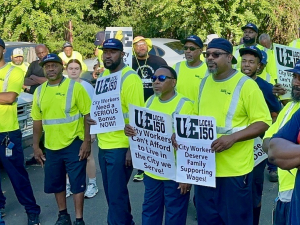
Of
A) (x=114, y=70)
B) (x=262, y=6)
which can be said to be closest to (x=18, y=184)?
(x=114, y=70)

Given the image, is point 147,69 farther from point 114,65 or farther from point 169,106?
point 169,106

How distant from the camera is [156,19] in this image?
17172 millimetres

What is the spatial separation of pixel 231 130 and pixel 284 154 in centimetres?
153

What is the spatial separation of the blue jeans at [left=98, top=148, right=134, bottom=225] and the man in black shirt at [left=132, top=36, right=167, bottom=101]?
8.45 ft

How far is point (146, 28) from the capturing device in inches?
720

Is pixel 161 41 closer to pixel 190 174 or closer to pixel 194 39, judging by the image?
pixel 194 39

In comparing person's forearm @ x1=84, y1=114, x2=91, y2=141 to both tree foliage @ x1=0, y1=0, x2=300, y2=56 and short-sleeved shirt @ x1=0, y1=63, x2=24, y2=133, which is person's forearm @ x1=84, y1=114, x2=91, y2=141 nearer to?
short-sleeved shirt @ x1=0, y1=63, x2=24, y2=133

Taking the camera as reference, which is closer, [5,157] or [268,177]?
[5,157]

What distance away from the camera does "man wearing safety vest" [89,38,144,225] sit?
182 inches

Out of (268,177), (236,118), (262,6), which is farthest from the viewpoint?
(262,6)

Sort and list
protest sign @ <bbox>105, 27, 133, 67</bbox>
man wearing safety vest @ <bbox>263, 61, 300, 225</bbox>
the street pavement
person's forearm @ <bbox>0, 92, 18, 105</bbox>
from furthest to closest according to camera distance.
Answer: protest sign @ <bbox>105, 27, 133, 67</bbox>
the street pavement
person's forearm @ <bbox>0, 92, 18, 105</bbox>
man wearing safety vest @ <bbox>263, 61, 300, 225</bbox>

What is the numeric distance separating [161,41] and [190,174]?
29.7 feet

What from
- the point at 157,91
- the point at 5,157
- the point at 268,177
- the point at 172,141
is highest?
the point at 157,91

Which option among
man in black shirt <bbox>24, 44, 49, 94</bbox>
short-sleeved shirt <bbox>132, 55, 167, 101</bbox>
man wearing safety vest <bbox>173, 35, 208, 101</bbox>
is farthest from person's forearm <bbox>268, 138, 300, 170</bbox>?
man in black shirt <bbox>24, 44, 49, 94</bbox>
